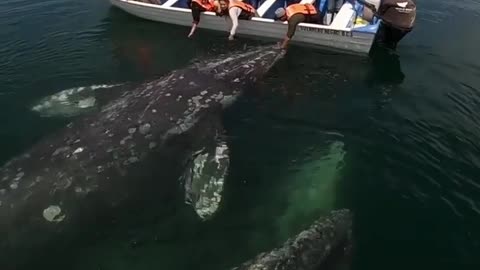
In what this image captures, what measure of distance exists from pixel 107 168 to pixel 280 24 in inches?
464

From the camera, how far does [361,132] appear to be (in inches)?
592

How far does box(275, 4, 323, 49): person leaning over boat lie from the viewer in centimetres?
1964

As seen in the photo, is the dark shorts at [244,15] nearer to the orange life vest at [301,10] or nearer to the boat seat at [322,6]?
the orange life vest at [301,10]

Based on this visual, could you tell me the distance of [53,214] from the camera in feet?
33.4

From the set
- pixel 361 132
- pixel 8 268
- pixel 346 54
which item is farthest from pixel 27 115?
pixel 346 54

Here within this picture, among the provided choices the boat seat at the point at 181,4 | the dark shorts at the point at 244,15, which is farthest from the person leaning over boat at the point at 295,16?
the boat seat at the point at 181,4

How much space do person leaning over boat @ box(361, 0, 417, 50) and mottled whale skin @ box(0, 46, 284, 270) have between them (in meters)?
8.49

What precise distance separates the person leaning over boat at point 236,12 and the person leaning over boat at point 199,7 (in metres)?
0.75

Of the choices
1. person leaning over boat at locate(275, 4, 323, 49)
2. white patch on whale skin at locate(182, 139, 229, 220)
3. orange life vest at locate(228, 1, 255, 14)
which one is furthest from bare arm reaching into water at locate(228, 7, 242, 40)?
white patch on whale skin at locate(182, 139, 229, 220)

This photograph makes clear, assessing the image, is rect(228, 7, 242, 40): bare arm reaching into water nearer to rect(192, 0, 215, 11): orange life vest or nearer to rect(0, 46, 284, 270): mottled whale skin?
rect(192, 0, 215, 11): orange life vest

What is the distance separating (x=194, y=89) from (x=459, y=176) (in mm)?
7813

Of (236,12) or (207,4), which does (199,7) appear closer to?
(207,4)

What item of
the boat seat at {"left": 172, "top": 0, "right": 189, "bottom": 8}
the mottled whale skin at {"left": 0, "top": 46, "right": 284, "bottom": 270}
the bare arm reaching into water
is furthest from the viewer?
the boat seat at {"left": 172, "top": 0, "right": 189, "bottom": 8}

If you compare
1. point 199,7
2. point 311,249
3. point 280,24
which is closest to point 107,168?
point 311,249
